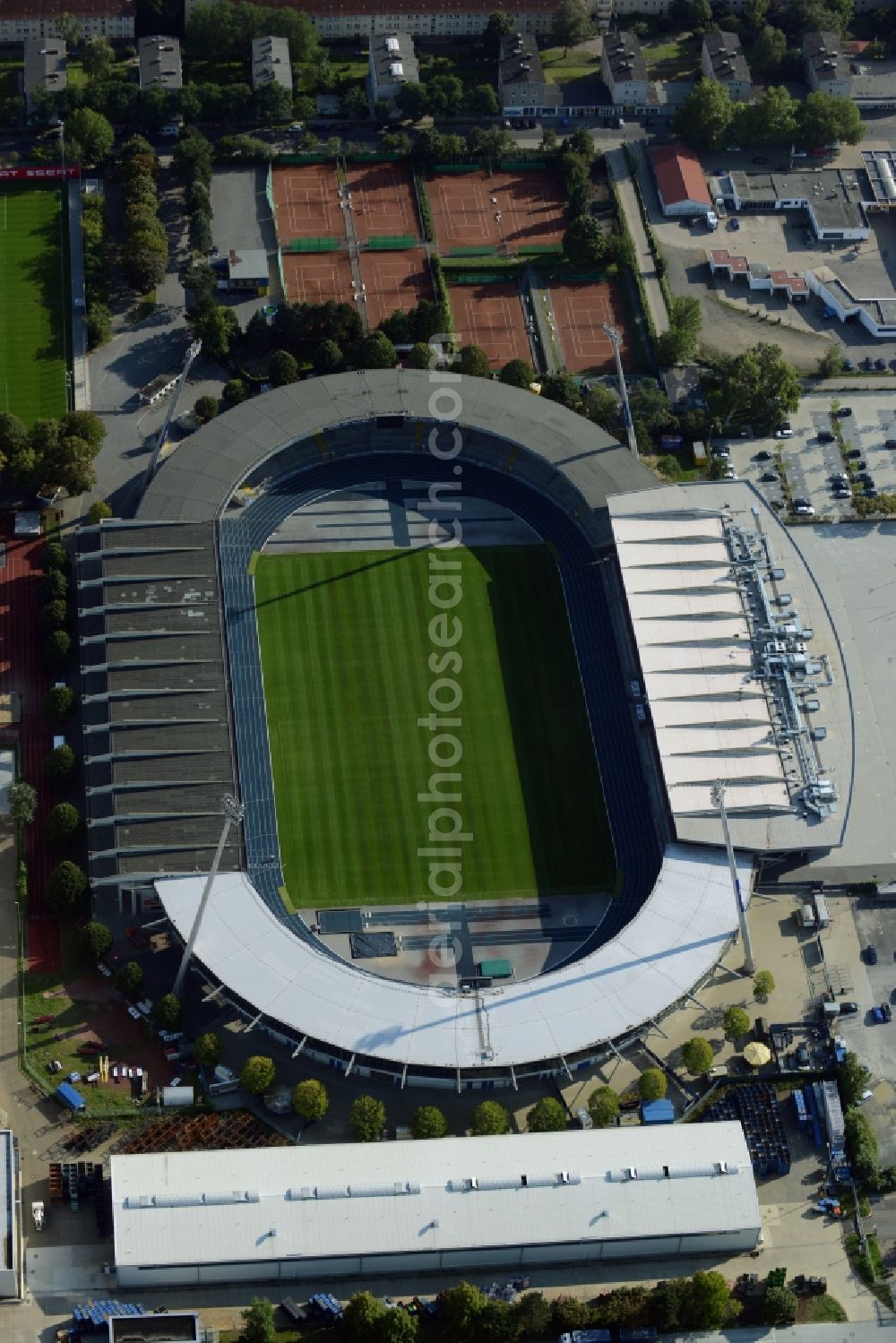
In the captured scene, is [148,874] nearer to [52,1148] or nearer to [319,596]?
[52,1148]

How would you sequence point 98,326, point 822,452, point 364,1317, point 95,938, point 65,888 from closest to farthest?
point 364,1317
point 95,938
point 65,888
point 98,326
point 822,452

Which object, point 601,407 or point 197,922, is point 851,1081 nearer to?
point 197,922

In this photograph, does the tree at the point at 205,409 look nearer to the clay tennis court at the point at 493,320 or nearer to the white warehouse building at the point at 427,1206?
the clay tennis court at the point at 493,320

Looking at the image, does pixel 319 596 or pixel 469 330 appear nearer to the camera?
pixel 319 596

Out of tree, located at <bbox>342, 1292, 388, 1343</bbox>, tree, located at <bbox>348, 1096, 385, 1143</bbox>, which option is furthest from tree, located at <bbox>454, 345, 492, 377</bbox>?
tree, located at <bbox>342, 1292, 388, 1343</bbox>

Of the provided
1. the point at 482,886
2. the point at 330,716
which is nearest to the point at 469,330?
the point at 330,716

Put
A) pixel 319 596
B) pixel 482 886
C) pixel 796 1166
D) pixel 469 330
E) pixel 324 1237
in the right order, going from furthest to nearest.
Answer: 1. pixel 469 330
2. pixel 319 596
3. pixel 482 886
4. pixel 796 1166
5. pixel 324 1237

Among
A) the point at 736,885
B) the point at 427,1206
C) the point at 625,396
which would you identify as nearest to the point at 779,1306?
the point at 427,1206

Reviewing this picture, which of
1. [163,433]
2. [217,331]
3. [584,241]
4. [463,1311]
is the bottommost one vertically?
[463,1311]
